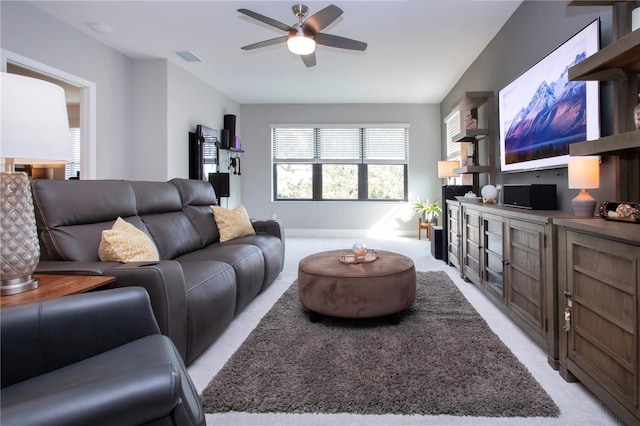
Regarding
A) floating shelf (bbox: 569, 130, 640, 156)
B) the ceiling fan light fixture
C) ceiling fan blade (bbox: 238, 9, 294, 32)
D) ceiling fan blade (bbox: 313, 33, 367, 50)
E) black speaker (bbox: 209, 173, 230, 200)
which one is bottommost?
floating shelf (bbox: 569, 130, 640, 156)

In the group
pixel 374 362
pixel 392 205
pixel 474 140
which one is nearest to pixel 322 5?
pixel 474 140

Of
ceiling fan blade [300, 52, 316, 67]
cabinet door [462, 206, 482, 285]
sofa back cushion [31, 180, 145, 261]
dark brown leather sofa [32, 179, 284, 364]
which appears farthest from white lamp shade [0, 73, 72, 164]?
cabinet door [462, 206, 482, 285]

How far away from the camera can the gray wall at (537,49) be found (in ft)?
6.96

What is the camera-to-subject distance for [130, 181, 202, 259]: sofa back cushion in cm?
266

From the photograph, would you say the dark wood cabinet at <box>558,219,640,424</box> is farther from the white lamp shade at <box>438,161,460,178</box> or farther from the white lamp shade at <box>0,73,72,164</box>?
the white lamp shade at <box>438,161,460,178</box>

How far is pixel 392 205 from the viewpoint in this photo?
7.02 m

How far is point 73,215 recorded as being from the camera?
2039 millimetres

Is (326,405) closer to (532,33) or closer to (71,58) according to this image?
(532,33)

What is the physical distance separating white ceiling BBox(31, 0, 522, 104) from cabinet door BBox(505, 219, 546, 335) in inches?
88.7

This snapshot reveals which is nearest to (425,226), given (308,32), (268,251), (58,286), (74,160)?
(268,251)

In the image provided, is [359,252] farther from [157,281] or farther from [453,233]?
[453,233]

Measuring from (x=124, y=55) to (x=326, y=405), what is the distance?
191 inches

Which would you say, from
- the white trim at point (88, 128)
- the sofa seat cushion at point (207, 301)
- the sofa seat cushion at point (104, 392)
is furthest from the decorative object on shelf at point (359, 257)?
the white trim at point (88, 128)

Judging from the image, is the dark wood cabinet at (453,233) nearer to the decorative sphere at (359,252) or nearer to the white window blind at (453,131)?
the decorative sphere at (359,252)
